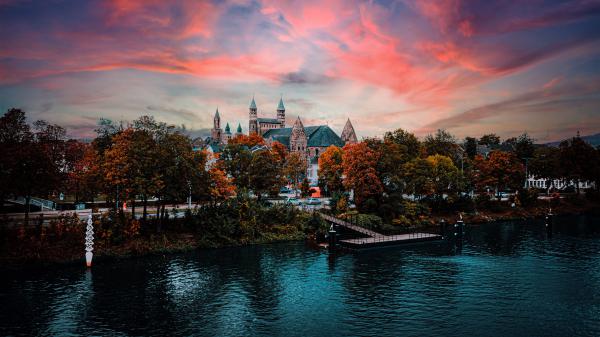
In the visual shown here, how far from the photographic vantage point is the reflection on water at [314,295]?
31.3m

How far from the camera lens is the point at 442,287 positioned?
40.8m

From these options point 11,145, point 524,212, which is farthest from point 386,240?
point 524,212

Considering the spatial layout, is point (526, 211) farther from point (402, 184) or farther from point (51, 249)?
point (51, 249)

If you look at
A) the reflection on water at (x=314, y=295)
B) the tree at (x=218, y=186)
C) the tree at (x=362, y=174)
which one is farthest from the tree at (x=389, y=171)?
the tree at (x=218, y=186)

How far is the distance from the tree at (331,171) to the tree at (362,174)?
52.9 feet

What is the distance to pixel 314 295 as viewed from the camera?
38750mm

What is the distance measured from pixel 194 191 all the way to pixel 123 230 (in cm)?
1032

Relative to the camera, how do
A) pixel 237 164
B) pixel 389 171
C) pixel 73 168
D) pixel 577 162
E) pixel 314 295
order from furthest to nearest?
pixel 577 162 < pixel 237 164 < pixel 389 171 < pixel 73 168 < pixel 314 295

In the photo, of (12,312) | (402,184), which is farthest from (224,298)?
(402,184)

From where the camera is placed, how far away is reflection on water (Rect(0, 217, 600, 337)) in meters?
31.3

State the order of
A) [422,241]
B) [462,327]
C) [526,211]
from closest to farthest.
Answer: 1. [462,327]
2. [422,241]
3. [526,211]

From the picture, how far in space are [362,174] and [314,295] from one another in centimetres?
3981

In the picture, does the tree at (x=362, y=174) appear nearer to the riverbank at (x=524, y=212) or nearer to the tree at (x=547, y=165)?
the riverbank at (x=524, y=212)

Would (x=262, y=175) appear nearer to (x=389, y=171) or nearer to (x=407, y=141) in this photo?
(x=389, y=171)
